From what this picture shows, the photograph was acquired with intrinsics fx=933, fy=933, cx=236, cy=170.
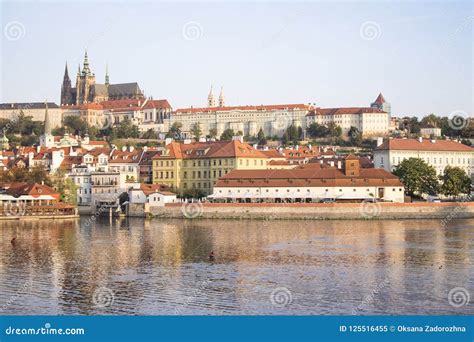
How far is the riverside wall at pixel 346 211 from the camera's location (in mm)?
55562

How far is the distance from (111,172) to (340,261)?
37.6 metres

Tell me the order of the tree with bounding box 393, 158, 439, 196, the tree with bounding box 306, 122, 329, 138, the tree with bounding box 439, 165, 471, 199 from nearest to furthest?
the tree with bounding box 439, 165, 471, 199
the tree with bounding box 393, 158, 439, 196
the tree with bounding box 306, 122, 329, 138

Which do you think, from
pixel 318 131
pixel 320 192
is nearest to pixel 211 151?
pixel 320 192

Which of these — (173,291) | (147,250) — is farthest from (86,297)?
(147,250)

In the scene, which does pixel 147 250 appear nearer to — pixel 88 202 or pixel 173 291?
pixel 173 291

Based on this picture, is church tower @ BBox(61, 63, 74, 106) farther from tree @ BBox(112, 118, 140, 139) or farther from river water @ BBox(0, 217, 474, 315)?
river water @ BBox(0, 217, 474, 315)

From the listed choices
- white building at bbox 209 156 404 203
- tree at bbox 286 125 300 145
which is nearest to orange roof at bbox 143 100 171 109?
tree at bbox 286 125 300 145

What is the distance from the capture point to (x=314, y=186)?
60000 millimetres

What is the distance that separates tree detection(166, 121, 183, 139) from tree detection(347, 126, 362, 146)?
23145 millimetres

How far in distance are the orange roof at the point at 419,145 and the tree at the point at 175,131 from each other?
48904 millimetres

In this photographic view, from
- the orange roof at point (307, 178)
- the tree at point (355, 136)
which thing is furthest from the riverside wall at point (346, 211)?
the tree at point (355, 136)

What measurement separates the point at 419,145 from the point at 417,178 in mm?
13679

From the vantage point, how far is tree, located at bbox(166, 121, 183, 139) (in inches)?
4821

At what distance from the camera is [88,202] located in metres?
68.8
